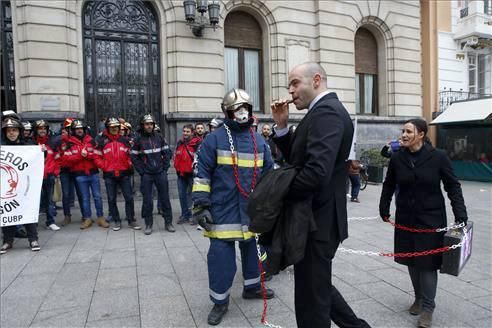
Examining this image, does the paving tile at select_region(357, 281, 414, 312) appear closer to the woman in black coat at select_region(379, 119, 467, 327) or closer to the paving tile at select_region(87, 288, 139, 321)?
the woman in black coat at select_region(379, 119, 467, 327)

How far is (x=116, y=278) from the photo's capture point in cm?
481

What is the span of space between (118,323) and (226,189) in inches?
63.1

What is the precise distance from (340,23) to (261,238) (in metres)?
14.0

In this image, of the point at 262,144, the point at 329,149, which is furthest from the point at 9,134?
the point at 329,149

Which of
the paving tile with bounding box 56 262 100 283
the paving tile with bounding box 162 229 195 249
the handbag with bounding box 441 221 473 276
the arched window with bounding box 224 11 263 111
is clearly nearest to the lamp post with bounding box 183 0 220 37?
the arched window with bounding box 224 11 263 111

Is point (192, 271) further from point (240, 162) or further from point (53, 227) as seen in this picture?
point (53, 227)

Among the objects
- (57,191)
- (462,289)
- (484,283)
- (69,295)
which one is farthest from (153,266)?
(57,191)

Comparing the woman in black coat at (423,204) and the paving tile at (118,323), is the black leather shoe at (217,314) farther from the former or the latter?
the woman in black coat at (423,204)

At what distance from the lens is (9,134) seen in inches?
249

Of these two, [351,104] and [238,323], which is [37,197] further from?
[351,104]

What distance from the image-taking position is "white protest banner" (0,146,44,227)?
19.7ft

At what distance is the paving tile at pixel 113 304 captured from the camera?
3783 millimetres

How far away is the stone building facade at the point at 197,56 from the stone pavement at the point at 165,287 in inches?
236

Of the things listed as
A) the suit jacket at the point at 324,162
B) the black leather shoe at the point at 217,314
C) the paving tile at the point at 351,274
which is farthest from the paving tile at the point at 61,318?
the paving tile at the point at 351,274
